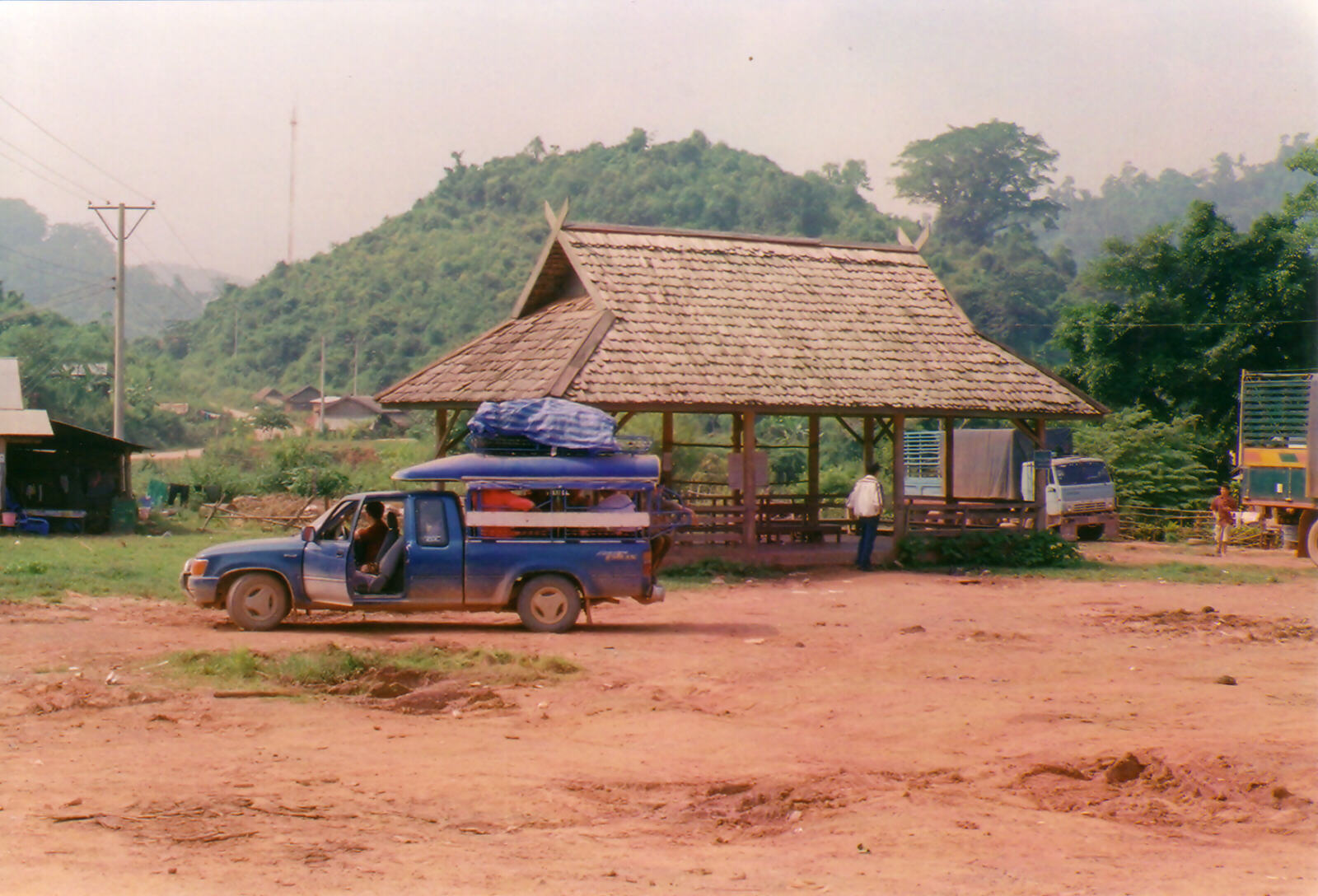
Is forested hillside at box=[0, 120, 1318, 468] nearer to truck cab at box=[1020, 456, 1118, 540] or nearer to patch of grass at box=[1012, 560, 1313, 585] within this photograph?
truck cab at box=[1020, 456, 1118, 540]

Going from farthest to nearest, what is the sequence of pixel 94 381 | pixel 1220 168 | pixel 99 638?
pixel 1220 168, pixel 94 381, pixel 99 638

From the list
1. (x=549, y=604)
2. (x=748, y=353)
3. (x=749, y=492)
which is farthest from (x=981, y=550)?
(x=549, y=604)

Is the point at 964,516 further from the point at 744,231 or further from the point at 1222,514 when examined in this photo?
the point at 744,231

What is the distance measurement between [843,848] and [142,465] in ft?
171

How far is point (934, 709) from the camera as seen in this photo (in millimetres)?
10586

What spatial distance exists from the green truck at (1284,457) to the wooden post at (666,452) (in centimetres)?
1083

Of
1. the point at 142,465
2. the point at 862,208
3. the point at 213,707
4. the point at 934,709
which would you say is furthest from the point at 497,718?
the point at 862,208

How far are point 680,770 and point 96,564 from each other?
50.0 feet

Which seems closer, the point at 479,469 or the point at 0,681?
the point at 0,681

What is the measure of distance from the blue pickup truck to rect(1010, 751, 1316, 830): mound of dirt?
21.4 feet

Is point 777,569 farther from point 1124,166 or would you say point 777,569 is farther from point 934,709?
point 1124,166

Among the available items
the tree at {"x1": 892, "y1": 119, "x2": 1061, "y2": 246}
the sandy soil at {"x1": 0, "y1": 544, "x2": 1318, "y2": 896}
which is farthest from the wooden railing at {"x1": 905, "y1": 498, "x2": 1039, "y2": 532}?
the tree at {"x1": 892, "y1": 119, "x2": 1061, "y2": 246}

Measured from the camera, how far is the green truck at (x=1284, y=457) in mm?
23781

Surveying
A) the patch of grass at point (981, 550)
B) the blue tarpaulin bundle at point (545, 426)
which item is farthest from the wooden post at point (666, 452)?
the blue tarpaulin bundle at point (545, 426)
